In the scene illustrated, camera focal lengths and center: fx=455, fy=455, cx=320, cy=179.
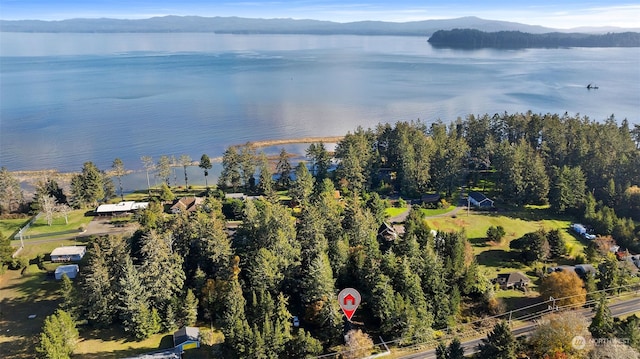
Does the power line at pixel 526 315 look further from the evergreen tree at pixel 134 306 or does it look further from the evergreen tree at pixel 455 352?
the evergreen tree at pixel 134 306

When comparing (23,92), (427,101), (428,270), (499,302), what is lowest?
(499,302)

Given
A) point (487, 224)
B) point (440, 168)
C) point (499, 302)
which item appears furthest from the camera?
point (440, 168)

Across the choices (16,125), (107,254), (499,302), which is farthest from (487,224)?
(16,125)

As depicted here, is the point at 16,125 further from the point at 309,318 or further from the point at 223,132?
the point at 309,318

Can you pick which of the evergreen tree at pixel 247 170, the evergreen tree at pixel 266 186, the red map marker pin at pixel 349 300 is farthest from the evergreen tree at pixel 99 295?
the evergreen tree at pixel 247 170

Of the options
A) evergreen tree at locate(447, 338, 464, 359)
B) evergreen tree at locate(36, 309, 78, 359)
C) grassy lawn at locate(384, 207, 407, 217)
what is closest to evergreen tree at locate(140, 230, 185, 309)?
evergreen tree at locate(36, 309, 78, 359)

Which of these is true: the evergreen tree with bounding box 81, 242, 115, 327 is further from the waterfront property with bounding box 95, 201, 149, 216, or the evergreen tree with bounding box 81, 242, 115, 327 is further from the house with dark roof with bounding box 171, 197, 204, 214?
the waterfront property with bounding box 95, 201, 149, 216
